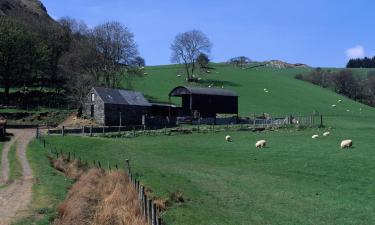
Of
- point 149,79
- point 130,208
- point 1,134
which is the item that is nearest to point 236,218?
point 130,208

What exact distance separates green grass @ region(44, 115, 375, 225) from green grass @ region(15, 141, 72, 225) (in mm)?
4011

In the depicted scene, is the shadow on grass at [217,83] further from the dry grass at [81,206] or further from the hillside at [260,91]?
the dry grass at [81,206]

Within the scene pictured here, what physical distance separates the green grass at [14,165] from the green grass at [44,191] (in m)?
0.83

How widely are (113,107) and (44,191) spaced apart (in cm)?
4911

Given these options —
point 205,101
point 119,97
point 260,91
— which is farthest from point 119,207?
point 260,91

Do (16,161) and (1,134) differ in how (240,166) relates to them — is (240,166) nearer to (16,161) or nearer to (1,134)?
(16,161)

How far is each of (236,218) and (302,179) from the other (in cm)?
893

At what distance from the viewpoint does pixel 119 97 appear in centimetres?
7656

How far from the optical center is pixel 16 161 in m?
37.9

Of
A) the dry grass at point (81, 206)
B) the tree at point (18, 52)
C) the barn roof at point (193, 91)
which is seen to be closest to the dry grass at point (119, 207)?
the dry grass at point (81, 206)

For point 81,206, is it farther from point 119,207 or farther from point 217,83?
point 217,83

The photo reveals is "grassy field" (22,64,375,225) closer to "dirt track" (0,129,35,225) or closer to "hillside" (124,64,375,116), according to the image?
"dirt track" (0,129,35,225)

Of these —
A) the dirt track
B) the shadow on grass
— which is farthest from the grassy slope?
the shadow on grass

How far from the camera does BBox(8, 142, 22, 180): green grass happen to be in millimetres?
30703
